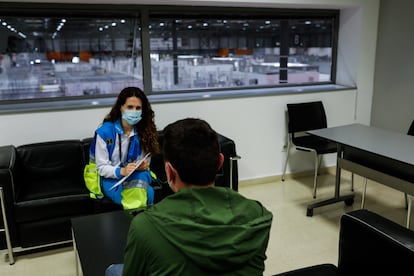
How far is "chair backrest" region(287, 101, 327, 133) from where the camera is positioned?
4.08 m

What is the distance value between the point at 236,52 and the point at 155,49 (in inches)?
38.4

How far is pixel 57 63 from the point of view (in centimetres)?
362

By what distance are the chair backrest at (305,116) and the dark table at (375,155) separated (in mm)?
687

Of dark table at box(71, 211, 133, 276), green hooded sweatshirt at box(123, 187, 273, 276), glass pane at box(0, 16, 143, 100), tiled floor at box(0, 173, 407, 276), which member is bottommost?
tiled floor at box(0, 173, 407, 276)

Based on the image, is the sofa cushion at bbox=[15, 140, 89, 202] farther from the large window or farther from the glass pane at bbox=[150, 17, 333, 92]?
the glass pane at bbox=[150, 17, 333, 92]

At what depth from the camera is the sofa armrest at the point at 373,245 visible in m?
1.66

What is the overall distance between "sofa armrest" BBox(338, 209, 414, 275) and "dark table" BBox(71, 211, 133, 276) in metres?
1.14

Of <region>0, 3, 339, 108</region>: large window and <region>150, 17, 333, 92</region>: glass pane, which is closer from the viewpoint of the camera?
<region>0, 3, 339, 108</region>: large window

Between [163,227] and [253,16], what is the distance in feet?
12.1

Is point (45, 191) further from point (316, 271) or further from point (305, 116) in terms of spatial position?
point (305, 116)

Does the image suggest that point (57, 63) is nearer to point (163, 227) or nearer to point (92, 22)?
point (92, 22)

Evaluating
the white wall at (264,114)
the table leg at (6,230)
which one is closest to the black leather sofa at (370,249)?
the table leg at (6,230)

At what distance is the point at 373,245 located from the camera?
1.78m

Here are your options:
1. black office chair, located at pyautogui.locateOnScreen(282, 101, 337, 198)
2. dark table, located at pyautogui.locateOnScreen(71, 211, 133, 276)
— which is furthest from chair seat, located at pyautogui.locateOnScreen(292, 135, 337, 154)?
dark table, located at pyautogui.locateOnScreen(71, 211, 133, 276)
